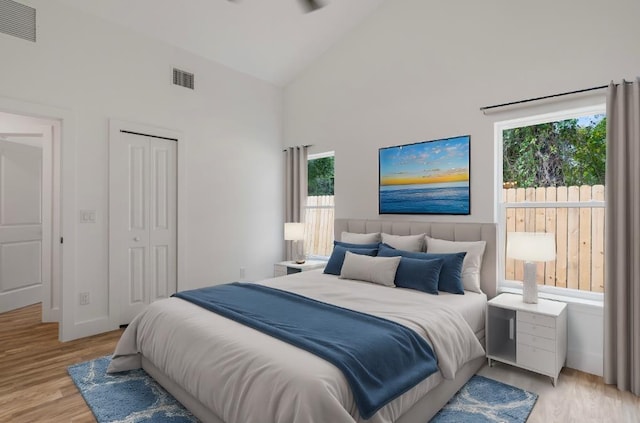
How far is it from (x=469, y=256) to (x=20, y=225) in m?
5.50

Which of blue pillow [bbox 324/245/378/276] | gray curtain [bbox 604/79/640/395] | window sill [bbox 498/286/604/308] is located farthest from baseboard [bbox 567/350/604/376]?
blue pillow [bbox 324/245/378/276]

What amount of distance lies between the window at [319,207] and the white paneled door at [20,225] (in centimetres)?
372

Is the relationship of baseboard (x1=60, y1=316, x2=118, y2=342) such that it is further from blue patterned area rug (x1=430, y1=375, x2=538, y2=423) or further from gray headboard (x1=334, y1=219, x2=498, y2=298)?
blue patterned area rug (x1=430, y1=375, x2=538, y2=423)

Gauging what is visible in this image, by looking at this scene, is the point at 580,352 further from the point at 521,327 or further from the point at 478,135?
the point at 478,135

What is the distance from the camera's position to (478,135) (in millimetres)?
3434

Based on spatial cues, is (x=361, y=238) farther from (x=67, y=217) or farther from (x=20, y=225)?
(x=20, y=225)

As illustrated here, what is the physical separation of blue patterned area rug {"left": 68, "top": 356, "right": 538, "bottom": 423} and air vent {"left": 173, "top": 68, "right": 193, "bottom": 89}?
125 inches

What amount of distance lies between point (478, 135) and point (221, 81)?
3252mm

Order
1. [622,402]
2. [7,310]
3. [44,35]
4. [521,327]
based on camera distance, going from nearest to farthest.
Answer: [622,402]
[521,327]
[44,35]
[7,310]

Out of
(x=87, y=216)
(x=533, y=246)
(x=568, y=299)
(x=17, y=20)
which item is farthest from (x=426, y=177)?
(x=17, y=20)

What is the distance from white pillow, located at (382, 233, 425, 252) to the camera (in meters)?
3.54

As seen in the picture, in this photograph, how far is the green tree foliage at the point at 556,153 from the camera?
2961 mm

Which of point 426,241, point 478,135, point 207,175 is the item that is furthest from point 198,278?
point 478,135

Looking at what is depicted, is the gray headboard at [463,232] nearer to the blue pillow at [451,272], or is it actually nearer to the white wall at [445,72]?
the white wall at [445,72]
